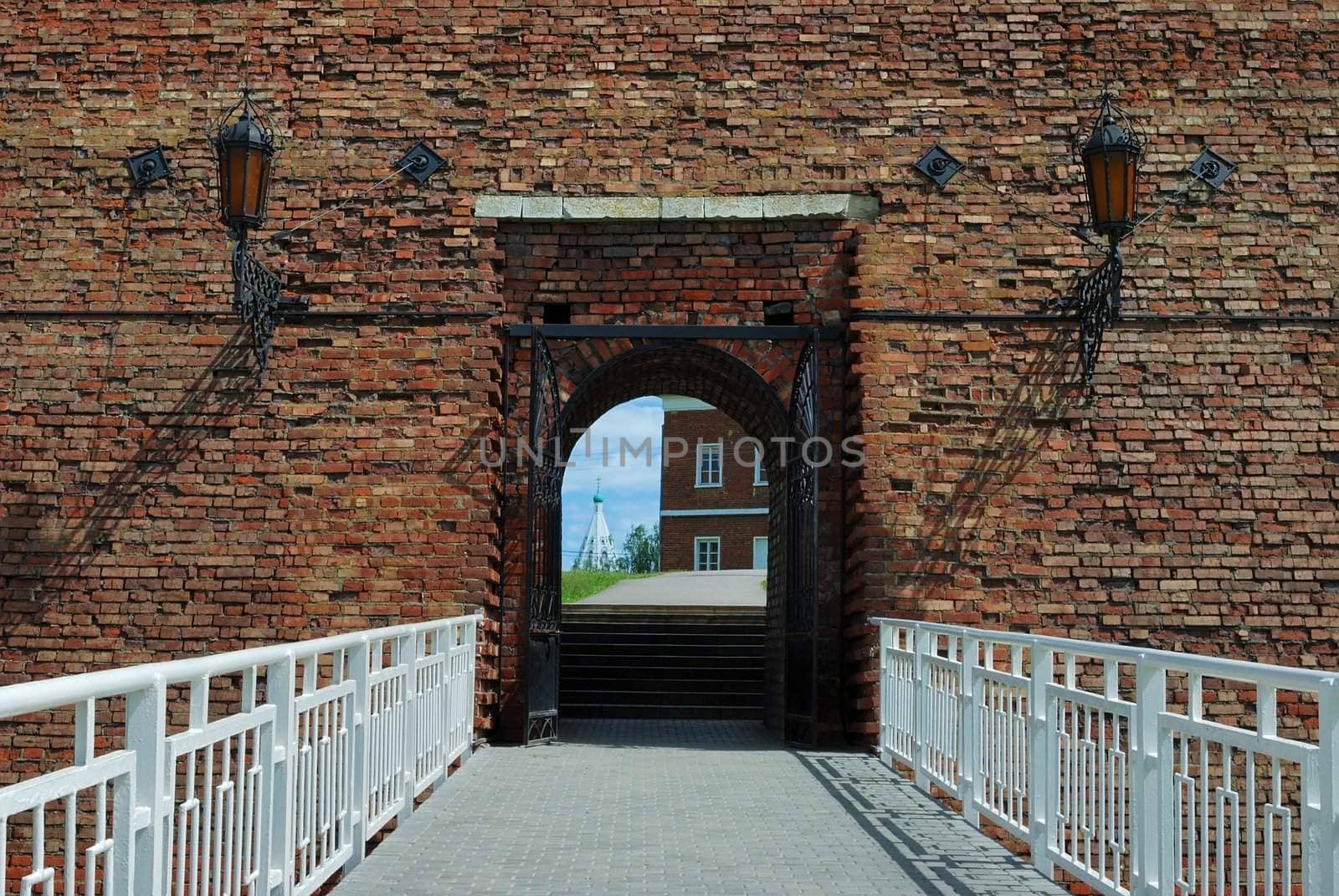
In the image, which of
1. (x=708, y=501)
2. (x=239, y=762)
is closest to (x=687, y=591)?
(x=708, y=501)

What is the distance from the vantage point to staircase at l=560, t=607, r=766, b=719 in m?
12.1

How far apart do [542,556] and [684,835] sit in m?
3.71

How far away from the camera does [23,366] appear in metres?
8.70

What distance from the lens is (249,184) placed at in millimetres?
7809

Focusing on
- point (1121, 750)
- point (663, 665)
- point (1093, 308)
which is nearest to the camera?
point (1121, 750)

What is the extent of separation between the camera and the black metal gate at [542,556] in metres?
8.61

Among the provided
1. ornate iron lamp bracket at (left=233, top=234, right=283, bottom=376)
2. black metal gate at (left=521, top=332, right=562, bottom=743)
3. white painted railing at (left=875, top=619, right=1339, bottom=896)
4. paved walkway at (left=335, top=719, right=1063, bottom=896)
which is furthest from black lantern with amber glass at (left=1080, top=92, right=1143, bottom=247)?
ornate iron lamp bracket at (left=233, top=234, right=283, bottom=376)

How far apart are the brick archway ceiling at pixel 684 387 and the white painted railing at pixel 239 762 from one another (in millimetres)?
2196

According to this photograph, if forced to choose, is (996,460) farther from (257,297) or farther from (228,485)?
(228,485)

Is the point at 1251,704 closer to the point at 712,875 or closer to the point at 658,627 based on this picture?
the point at 712,875

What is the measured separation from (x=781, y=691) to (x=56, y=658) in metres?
5.28

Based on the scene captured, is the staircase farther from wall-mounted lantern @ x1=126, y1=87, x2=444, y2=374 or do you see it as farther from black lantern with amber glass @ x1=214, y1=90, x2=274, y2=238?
black lantern with amber glass @ x1=214, y1=90, x2=274, y2=238

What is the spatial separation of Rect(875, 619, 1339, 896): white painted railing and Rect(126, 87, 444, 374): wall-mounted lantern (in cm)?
451

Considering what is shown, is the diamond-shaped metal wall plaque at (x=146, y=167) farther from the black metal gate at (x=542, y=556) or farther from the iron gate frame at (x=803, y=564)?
the iron gate frame at (x=803, y=564)
